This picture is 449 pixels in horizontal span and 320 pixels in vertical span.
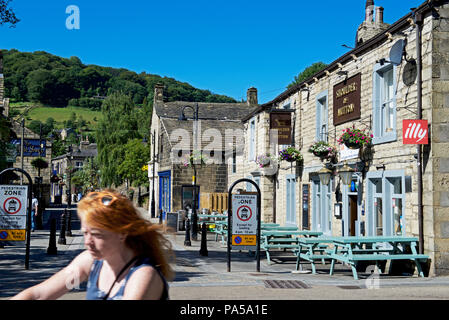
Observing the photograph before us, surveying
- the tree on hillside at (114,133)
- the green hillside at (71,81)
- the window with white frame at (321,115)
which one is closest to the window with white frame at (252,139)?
the window with white frame at (321,115)

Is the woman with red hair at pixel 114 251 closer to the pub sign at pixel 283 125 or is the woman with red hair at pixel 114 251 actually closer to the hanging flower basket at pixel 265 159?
the pub sign at pixel 283 125

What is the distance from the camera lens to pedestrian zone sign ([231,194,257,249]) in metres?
12.4

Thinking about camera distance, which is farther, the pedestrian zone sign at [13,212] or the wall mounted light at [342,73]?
the wall mounted light at [342,73]

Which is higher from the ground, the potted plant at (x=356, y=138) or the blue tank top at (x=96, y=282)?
the potted plant at (x=356, y=138)

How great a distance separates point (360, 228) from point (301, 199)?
5.33m

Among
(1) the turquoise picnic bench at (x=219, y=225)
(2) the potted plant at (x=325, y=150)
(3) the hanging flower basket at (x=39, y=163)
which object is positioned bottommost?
(1) the turquoise picnic bench at (x=219, y=225)

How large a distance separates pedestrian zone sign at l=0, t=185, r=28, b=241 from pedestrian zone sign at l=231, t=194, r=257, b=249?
16.2ft

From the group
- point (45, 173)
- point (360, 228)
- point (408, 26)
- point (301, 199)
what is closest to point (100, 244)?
point (408, 26)

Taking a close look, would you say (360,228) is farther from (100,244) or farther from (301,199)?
(100,244)

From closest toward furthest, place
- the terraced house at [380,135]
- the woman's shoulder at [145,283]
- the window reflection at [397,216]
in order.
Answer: the woman's shoulder at [145,283] → the terraced house at [380,135] → the window reflection at [397,216]

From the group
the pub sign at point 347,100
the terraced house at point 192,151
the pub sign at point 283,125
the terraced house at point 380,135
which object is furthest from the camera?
the terraced house at point 192,151

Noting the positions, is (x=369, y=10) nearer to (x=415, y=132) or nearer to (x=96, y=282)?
(x=415, y=132)

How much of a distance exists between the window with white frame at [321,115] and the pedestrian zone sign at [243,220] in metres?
5.87

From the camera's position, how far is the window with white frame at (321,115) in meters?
17.6
